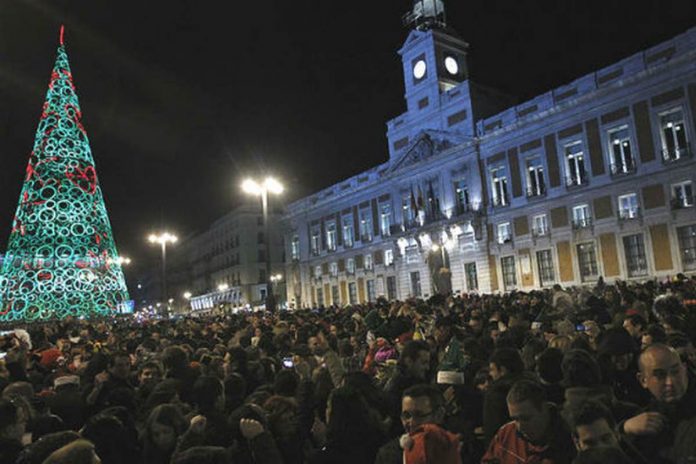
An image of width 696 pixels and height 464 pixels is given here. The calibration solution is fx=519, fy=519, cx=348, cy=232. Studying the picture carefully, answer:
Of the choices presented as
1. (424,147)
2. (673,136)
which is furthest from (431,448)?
(424,147)

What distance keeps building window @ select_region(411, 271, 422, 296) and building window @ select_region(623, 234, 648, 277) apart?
54.1ft

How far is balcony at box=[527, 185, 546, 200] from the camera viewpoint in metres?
32.6

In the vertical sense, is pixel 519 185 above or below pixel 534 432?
above

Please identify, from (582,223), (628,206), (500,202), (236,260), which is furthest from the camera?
(236,260)

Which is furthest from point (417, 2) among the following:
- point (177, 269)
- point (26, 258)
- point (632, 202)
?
point (177, 269)

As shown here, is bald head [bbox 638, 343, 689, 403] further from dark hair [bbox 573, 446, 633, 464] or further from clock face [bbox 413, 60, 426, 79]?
clock face [bbox 413, 60, 426, 79]

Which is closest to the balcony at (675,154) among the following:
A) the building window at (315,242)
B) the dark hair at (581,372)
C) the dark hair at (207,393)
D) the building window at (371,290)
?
the building window at (371,290)

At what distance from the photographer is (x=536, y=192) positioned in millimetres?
32969

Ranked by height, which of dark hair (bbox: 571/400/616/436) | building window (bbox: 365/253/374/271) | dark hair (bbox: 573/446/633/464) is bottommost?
dark hair (bbox: 573/446/633/464)

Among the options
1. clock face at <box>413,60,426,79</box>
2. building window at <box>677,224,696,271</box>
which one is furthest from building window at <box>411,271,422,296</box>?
building window at <box>677,224,696,271</box>

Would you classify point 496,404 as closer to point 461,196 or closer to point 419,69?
point 461,196

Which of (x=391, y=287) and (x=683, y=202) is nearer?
(x=683, y=202)

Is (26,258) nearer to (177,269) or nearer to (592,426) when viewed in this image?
(592,426)

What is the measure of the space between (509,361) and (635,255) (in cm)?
2709
